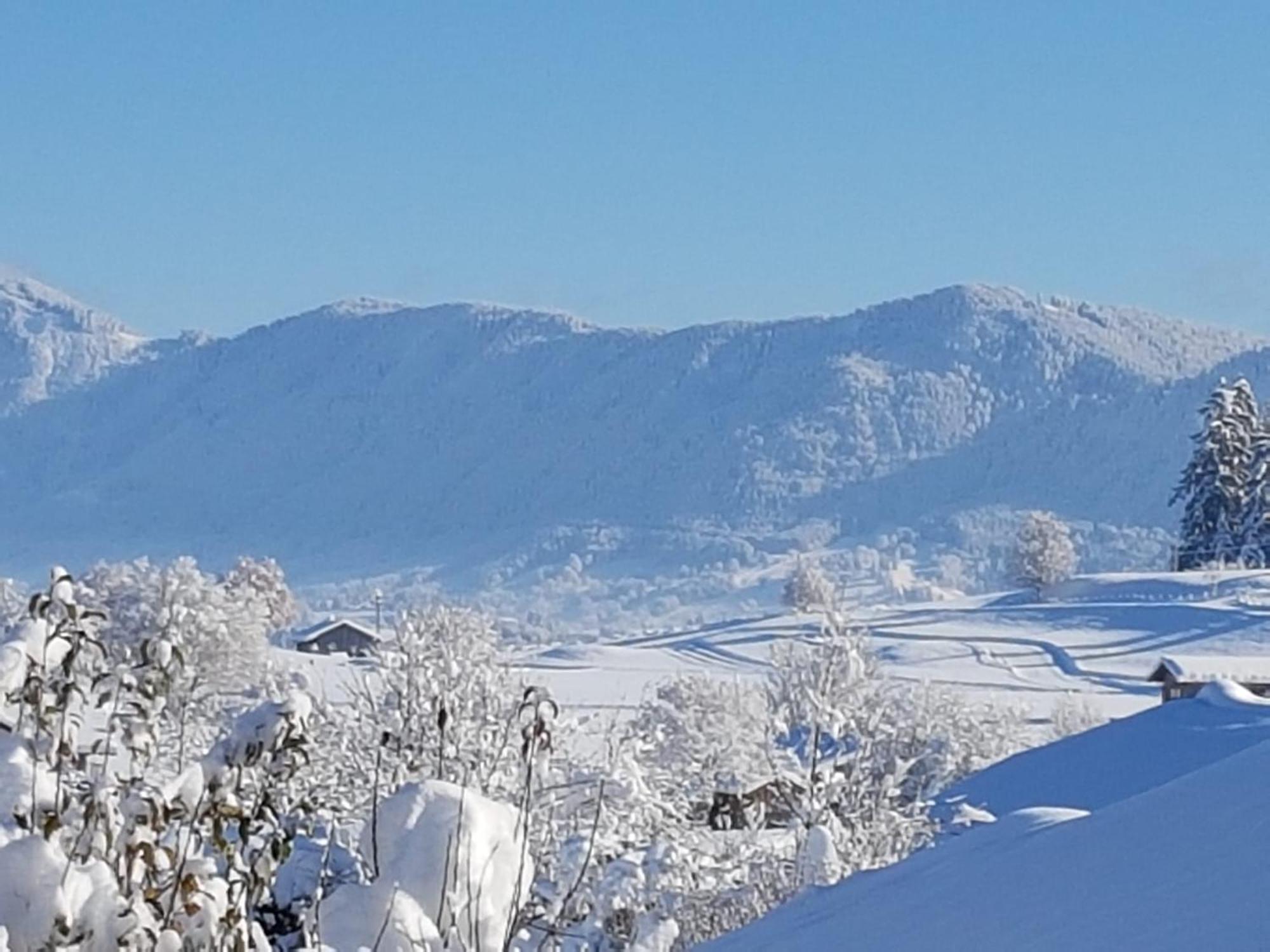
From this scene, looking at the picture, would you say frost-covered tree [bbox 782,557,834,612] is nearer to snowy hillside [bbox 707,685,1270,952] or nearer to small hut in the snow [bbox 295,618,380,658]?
small hut in the snow [bbox 295,618,380,658]

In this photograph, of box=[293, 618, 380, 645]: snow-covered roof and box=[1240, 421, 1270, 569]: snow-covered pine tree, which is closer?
box=[1240, 421, 1270, 569]: snow-covered pine tree

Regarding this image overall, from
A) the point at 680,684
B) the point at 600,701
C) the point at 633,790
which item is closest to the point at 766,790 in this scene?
the point at 633,790

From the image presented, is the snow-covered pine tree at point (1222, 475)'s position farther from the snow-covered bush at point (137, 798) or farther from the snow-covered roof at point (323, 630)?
the snow-covered bush at point (137, 798)

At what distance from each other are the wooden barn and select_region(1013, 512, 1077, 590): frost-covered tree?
3518 centimetres

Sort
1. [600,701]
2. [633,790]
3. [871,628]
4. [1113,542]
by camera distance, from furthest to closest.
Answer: [1113,542] < [871,628] < [600,701] < [633,790]

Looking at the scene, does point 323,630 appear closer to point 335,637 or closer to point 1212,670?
point 335,637

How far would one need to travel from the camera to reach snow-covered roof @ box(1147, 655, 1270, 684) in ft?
156

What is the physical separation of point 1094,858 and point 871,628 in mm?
72473

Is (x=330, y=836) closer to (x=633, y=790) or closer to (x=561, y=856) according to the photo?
(x=561, y=856)

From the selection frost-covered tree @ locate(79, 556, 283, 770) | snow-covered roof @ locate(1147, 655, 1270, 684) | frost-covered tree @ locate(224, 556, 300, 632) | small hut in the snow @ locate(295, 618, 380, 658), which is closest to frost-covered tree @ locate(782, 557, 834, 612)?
frost-covered tree @ locate(224, 556, 300, 632)

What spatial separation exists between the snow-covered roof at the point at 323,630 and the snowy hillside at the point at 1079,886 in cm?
7336

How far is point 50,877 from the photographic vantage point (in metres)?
3.21

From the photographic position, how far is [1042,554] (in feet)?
292

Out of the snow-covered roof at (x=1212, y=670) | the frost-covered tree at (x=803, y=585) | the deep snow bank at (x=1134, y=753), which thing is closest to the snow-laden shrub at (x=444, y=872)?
the deep snow bank at (x=1134, y=753)
